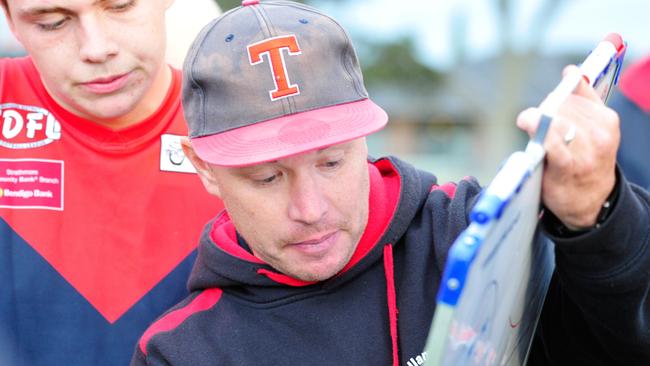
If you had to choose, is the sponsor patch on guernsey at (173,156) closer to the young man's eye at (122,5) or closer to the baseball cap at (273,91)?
the young man's eye at (122,5)

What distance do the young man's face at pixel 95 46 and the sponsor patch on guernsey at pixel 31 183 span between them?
23cm

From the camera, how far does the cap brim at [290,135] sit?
183 centimetres

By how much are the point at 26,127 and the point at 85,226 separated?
1.11ft

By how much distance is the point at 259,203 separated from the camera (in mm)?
1930

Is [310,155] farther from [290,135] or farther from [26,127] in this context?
[26,127]

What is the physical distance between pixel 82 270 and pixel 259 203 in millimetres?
900

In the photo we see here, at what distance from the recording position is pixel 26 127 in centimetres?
268

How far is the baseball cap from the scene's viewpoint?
6.10ft

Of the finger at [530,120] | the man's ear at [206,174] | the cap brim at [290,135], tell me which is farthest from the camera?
the man's ear at [206,174]

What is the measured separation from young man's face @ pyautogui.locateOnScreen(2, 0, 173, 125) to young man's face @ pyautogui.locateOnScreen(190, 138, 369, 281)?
62cm

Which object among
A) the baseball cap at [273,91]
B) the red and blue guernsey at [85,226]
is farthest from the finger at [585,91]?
the red and blue guernsey at [85,226]

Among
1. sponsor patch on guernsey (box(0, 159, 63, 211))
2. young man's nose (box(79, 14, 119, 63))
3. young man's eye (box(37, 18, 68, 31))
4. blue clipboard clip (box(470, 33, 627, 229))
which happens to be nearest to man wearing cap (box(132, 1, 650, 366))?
blue clipboard clip (box(470, 33, 627, 229))

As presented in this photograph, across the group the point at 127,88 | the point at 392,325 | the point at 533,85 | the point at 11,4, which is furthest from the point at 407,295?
the point at 533,85

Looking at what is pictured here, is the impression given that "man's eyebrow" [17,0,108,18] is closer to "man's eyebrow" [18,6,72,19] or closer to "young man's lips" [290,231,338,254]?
"man's eyebrow" [18,6,72,19]
